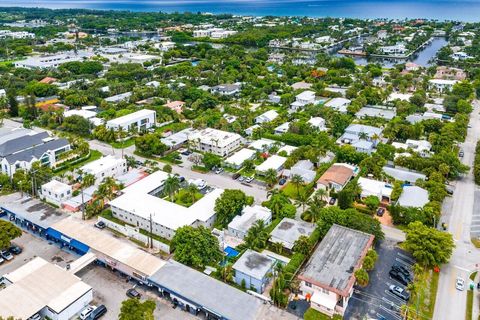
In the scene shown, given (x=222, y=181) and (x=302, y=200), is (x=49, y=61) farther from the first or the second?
(x=302, y=200)

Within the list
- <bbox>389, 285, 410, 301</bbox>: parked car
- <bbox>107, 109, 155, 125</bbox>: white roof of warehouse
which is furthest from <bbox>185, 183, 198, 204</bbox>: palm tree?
<bbox>107, 109, 155, 125</bbox>: white roof of warehouse

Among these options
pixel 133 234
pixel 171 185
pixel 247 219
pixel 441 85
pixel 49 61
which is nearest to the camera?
pixel 133 234

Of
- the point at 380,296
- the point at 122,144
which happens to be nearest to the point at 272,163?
the point at 122,144

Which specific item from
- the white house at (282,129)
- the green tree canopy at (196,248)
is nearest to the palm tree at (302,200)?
the green tree canopy at (196,248)

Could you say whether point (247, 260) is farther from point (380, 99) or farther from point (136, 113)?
point (380, 99)

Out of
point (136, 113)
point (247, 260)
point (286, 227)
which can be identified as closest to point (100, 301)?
point (247, 260)

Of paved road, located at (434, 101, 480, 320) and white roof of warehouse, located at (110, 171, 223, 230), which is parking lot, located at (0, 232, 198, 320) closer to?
white roof of warehouse, located at (110, 171, 223, 230)

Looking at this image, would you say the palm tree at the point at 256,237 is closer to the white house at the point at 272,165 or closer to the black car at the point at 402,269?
the black car at the point at 402,269
